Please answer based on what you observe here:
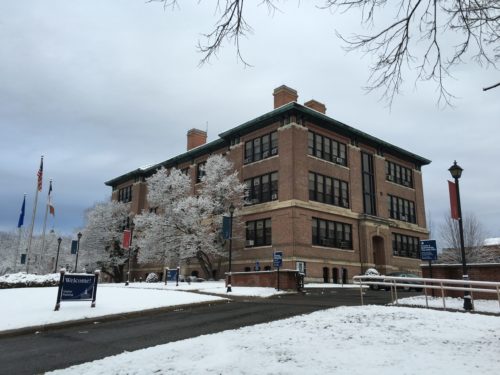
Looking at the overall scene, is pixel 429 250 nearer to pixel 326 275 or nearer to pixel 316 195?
pixel 326 275

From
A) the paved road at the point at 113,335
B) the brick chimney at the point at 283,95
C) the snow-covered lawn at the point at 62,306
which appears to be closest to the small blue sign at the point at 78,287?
the snow-covered lawn at the point at 62,306

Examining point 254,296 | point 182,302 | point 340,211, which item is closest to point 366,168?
point 340,211

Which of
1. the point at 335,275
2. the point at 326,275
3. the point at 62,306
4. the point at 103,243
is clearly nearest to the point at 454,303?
the point at 62,306

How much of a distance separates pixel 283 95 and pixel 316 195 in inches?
403

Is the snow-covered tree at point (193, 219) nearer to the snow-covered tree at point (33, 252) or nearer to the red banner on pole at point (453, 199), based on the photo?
the red banner on pole at point (453, 199)

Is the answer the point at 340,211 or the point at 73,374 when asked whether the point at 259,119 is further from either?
the point at 73,374

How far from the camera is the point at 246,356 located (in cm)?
702

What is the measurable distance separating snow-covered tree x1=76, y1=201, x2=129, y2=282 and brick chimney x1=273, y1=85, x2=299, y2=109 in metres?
26.4

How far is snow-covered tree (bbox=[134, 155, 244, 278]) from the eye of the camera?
38.9m

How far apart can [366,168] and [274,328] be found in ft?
126

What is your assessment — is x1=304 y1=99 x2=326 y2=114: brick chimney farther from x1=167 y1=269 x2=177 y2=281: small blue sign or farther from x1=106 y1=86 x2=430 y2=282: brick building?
x1=167 y1=269 x2=177 y2=281: small blue sign

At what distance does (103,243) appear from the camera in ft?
177

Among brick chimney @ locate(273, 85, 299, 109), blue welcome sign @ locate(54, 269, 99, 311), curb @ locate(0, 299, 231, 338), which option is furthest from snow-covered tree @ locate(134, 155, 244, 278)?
blue welcome sign @ locate(54, 269, 99, 311)

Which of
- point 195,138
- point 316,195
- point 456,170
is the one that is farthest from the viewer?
point 195,138
